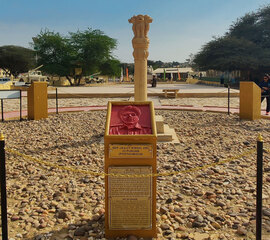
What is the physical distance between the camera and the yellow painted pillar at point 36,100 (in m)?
10.3

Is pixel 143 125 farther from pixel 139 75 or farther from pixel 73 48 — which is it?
pixel 73 48

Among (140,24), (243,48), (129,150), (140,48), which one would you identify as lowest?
(129,150)

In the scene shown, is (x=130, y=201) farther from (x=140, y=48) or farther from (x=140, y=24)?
(x=140, y=24)

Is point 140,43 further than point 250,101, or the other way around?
point 250,101

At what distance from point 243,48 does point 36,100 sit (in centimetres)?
3216

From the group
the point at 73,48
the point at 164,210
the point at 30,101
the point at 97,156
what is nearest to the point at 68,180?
the point at 97,156

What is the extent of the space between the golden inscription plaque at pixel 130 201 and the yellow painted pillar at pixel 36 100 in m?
8.05

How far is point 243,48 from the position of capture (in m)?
36.7

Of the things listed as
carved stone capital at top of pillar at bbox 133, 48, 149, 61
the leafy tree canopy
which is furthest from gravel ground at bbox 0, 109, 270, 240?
the leafy tree canopy

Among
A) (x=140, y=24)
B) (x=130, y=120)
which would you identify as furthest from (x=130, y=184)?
(x=140, y=24)

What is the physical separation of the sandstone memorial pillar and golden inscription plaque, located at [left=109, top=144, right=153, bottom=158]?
467 centimetres

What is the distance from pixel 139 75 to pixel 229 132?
2999mm

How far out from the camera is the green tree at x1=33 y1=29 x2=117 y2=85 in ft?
130

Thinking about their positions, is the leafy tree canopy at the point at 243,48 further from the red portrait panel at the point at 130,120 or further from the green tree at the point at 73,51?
the red portrait panel at the point at 130,120
